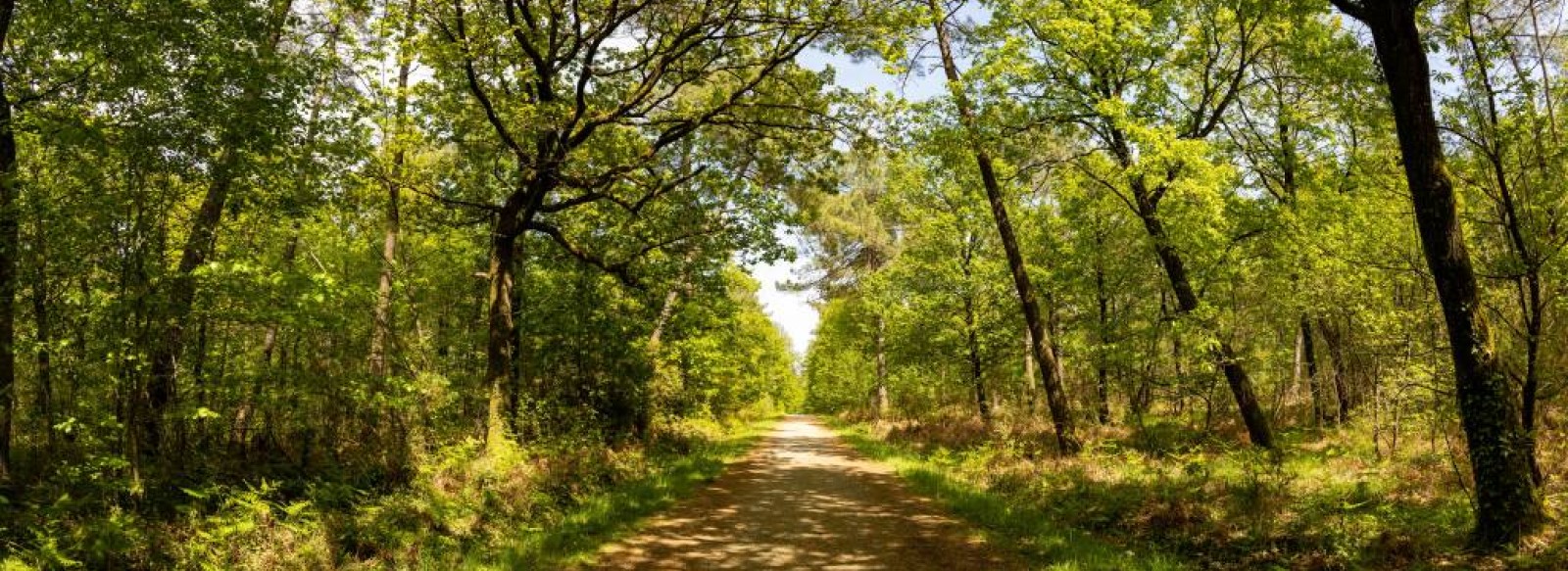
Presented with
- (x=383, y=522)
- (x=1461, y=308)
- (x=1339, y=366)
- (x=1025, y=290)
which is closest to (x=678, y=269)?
(x=1025, y=290)

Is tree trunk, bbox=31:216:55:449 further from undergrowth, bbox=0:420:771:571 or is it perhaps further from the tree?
the tree

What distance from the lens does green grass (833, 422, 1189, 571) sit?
7.34m

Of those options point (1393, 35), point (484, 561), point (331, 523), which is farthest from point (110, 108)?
point (1393, 35)

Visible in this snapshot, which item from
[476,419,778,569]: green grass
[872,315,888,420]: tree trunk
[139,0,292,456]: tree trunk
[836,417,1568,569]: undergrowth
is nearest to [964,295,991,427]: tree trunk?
[872,315,888,420]: tree trunk

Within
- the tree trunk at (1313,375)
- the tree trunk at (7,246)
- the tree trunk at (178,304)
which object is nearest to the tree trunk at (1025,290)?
the tree trunk at (1313,375)

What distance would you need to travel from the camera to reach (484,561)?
23.9 ft

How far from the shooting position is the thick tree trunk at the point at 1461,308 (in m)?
6.28

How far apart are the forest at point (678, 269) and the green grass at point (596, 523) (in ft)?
0.29

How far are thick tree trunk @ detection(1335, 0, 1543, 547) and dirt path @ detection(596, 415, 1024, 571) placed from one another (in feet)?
13.4

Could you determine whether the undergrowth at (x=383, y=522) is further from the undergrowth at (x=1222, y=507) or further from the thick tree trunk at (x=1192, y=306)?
the thick tree trunk at (x=1192, y=306)

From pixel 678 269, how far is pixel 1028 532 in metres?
9.08

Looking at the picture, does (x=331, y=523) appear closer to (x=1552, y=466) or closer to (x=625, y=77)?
(x=625, y=77)

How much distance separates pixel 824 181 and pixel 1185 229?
21.8 feet

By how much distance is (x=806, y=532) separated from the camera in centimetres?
917
